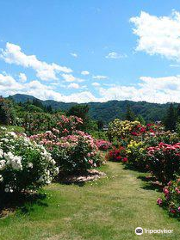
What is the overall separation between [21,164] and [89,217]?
2158mm

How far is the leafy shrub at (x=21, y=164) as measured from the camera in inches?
308

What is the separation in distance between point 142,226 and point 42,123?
62.9ft

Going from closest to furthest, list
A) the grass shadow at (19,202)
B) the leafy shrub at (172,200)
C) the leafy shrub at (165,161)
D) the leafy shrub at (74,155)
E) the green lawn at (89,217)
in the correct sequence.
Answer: the green lawn at (89,217) → the grass shadow at (19,202) → the leafy shrub at (172,200) → the leafy shrub at (165,161) → the leafy shrub at (74,155)

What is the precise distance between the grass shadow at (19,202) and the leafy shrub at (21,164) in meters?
0.25

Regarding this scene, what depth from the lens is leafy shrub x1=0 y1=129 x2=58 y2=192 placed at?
7.83 m

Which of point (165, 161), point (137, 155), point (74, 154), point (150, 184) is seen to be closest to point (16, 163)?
point (74, 154)

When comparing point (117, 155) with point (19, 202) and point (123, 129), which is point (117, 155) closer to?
point (123, 129)

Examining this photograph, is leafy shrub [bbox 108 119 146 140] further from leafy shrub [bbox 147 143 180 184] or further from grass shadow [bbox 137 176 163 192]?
leafy shrub [bbox 147 143 180 184]

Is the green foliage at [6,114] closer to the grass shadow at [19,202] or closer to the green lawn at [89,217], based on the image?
the green lawn at [89,217]

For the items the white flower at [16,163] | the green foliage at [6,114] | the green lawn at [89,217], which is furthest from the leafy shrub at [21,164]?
the green foliage at [6,114]

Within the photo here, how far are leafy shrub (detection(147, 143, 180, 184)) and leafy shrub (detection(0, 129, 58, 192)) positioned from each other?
176 inches

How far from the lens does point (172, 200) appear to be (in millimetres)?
9102

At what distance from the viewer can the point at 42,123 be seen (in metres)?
25.9

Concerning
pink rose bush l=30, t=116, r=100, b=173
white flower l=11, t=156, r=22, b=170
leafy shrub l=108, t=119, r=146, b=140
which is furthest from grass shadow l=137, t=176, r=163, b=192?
leafy shrub l=108, t=119, r=146, b=140
